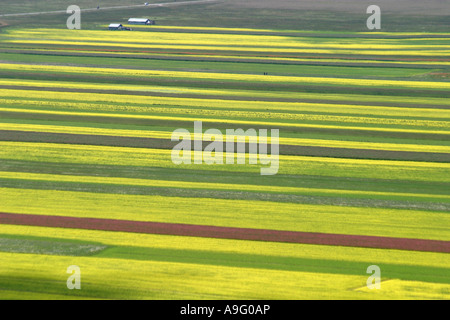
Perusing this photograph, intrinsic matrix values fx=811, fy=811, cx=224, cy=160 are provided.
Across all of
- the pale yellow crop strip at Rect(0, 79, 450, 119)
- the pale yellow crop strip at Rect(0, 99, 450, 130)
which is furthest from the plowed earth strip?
the pale yellow crop strip at Rect(0, 79, 450, 119)

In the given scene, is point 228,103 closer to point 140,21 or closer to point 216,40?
point 216,40

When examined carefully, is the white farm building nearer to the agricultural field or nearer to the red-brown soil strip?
the agricultural field

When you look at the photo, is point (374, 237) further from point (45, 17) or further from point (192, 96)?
point (45, 17)
